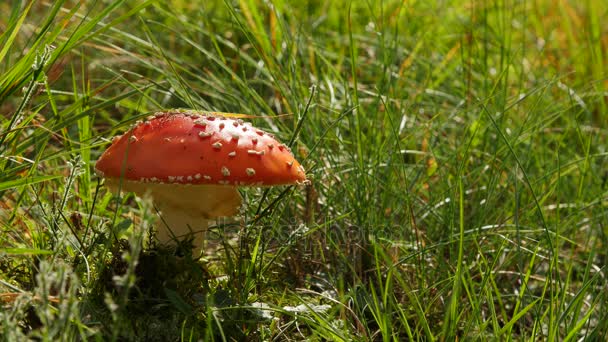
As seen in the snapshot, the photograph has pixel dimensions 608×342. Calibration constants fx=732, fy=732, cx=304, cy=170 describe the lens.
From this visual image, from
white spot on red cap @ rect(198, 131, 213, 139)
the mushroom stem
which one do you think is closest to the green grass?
the mushroom stem

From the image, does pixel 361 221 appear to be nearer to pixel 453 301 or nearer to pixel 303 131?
pixel 303 131

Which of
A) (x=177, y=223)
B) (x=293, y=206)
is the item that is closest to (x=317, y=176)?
(x=293, y=206)

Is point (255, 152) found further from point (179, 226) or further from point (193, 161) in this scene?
point (179, 226)

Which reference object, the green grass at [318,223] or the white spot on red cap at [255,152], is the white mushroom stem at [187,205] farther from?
the white spot on red cap at [255,152]

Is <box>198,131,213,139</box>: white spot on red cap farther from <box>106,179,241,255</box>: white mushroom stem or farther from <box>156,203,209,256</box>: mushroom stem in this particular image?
<box>156,203,209,256</box>: mushroom stem

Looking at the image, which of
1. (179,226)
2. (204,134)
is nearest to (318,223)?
(179,226)

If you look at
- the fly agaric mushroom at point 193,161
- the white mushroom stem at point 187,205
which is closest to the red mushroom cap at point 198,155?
the fly agaric mushroom at point 193,161

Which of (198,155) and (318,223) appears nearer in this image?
(198,155)
